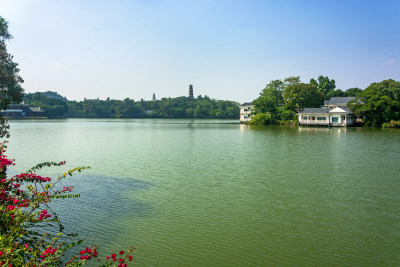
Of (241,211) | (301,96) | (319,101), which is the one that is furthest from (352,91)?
(241,211)

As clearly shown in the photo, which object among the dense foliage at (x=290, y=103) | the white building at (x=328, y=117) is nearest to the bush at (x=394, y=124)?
the white building at (x=328, y=117)

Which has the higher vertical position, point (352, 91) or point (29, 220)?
point (352, 91)

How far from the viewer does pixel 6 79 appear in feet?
40.8

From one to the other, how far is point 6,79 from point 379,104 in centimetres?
5514

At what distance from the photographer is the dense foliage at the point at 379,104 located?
5129cm

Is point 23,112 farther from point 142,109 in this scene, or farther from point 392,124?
point 392,124

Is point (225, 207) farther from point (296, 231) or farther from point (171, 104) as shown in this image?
point (171, 104)

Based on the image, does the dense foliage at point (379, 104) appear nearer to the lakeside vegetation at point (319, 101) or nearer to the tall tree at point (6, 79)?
the lakeside vegetation at point (319, 101)

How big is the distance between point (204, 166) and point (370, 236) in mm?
10183

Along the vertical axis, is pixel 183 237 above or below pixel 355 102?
below

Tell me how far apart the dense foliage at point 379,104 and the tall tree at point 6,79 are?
54.3 metres

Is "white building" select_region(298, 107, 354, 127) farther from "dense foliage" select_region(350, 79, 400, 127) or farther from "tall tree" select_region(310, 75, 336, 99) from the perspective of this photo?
"tall tree" select_region(310, 75, 336, 99)

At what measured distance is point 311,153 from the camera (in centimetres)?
2175

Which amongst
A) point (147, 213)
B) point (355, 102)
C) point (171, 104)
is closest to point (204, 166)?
point (147, 213)
